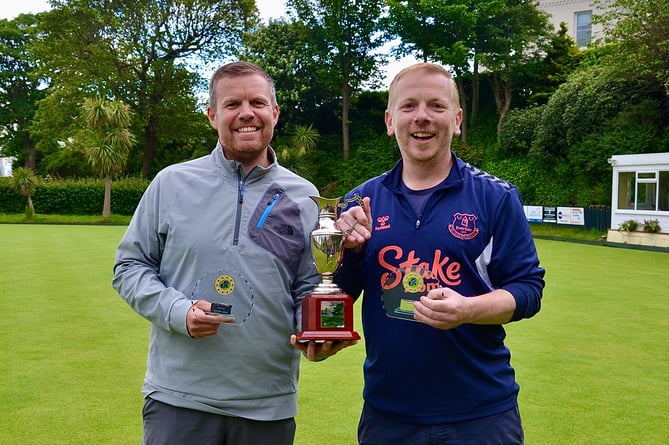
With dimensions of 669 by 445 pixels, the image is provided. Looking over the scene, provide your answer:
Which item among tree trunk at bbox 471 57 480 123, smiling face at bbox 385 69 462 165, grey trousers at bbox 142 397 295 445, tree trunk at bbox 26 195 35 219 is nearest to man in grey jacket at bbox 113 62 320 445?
grey trousers at bbox 142 397 295 445

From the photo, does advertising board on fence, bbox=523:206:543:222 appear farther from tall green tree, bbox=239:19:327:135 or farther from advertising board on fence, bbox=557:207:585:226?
tall green tree, bbox=239:19:327:135

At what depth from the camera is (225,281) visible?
2547 mm

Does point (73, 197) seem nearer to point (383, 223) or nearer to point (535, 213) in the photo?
point (535, 213)

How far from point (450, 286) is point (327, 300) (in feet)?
1.58

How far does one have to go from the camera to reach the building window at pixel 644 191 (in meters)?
23.9

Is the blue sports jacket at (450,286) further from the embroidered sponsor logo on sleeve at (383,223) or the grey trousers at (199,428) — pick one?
the grey trousers at (199,428)

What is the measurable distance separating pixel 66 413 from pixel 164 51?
4009cm

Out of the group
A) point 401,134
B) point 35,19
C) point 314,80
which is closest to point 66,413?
→ point 401,134

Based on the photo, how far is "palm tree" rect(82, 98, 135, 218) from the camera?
36188 millimetres

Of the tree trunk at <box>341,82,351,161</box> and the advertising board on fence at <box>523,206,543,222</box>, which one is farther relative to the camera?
the tree trunk at <box>341,82,351,161</box>

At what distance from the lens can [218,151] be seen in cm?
282

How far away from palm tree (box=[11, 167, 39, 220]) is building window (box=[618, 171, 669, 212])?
2816 centimetres

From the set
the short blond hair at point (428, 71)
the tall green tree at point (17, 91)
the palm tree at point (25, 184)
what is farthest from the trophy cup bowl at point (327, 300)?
the tall green tree at point (17, 91)

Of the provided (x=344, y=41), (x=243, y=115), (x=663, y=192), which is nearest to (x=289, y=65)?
(x=344, y=41)
